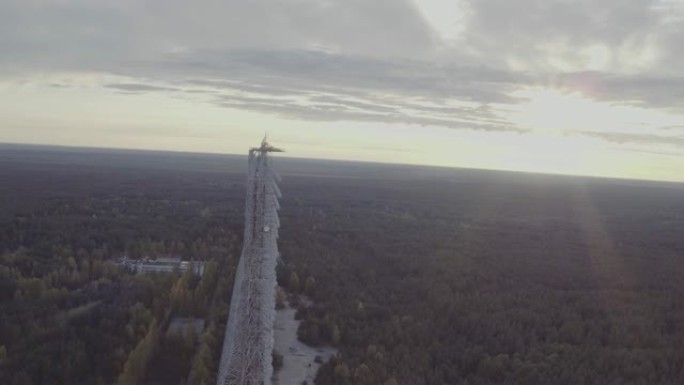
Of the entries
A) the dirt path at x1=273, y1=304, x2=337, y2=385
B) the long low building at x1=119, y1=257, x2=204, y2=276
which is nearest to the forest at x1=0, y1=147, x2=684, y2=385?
the dirt path at x1=273, y1=304, x2=337, y2=385

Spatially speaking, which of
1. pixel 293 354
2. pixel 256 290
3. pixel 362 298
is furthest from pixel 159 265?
pixel 256 290

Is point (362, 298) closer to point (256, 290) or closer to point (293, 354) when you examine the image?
point (293, 354)

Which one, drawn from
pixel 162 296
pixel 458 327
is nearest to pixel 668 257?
pixel 458 327

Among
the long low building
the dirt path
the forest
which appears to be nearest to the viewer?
the dirt path

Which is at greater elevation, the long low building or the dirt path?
the long low building

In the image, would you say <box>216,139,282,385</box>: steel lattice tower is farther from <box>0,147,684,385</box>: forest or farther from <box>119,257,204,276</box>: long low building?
<box>119,257,204,276</box>: long low building

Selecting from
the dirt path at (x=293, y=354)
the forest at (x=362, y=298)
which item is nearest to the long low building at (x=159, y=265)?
the forest at (x=362, y=298)

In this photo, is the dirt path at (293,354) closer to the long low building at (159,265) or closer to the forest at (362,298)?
the forest at (362,298)

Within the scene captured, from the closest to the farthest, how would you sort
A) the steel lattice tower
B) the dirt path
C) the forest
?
1. the steel lattice tower
2. the dirt path
3. the forest

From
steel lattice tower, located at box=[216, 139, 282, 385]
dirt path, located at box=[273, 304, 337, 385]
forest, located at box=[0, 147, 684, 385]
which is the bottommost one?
dirt path, located at box=[273, 304, 337, 385]
